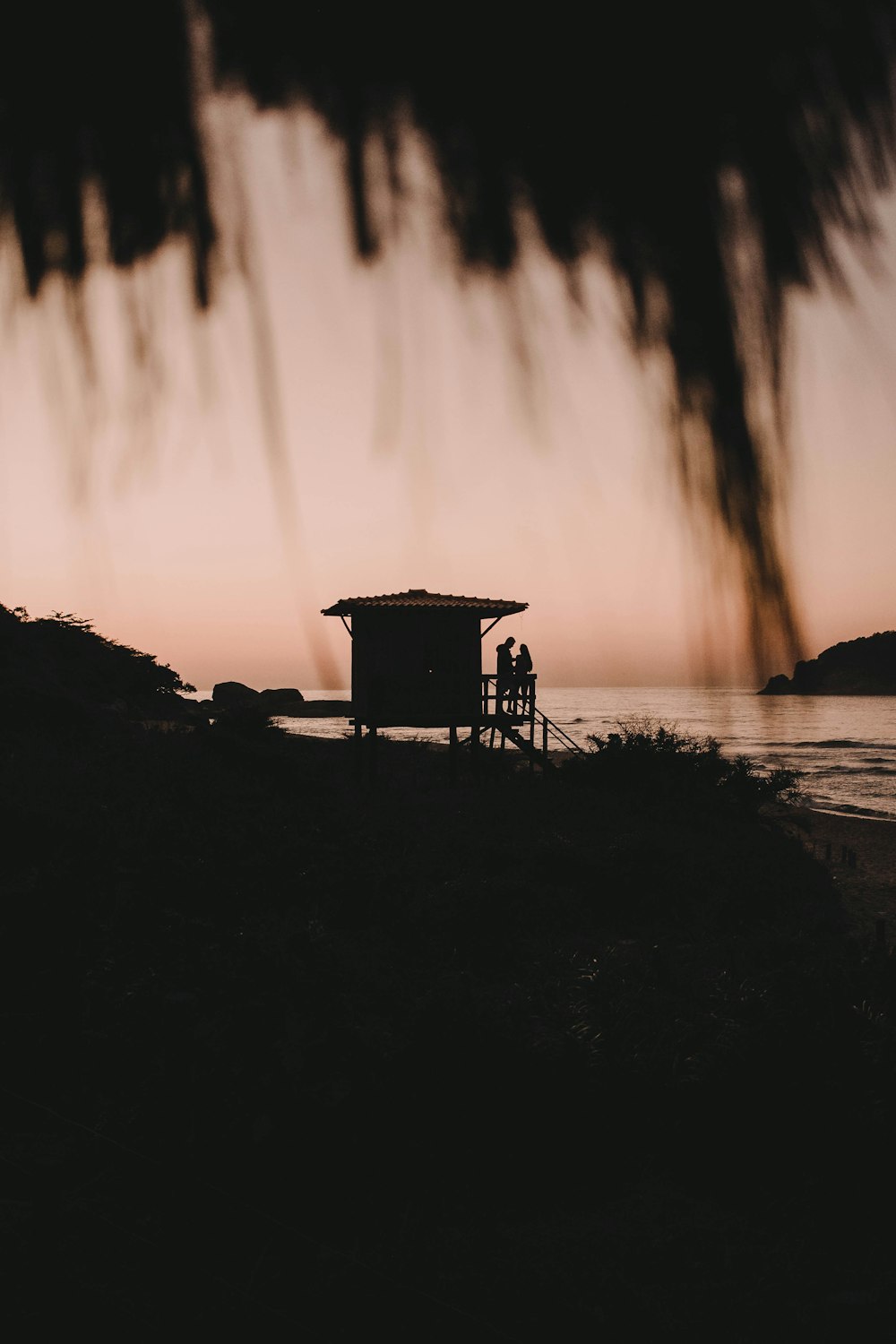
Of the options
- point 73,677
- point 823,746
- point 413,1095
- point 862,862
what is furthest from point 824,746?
point 413,1095

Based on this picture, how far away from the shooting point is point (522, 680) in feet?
92.5

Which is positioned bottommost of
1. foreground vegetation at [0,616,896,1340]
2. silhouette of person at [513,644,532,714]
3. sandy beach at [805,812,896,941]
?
sandy beach at [805,812,896,941]

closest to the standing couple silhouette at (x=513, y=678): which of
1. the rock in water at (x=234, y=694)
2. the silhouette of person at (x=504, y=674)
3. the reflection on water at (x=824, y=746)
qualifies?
the silhouette of person at (x=504, y=674)

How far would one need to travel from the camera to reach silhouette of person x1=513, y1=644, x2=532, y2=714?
2820 cm

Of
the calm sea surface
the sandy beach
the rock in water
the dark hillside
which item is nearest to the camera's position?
the sandy beach

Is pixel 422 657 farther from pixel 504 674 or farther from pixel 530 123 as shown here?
pixel 530 123

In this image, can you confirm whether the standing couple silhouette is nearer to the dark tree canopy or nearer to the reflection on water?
the reflection on water

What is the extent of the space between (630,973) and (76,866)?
26.0ft

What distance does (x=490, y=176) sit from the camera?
253 cm

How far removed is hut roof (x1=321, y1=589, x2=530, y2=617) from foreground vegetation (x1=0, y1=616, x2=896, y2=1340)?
470 inches

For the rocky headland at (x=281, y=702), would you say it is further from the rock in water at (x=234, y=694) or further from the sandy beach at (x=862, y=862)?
the sandy beach at (x=862, y=862)

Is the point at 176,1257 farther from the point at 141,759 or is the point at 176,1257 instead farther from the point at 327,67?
the point at 141,759

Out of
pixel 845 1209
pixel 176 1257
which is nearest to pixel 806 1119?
pixel 845 1209

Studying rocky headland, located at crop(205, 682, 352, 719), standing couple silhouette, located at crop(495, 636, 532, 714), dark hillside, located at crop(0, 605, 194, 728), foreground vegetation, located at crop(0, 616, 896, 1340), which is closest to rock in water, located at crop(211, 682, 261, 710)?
rocky headland, located at crop(205, 682, 352, 719)
